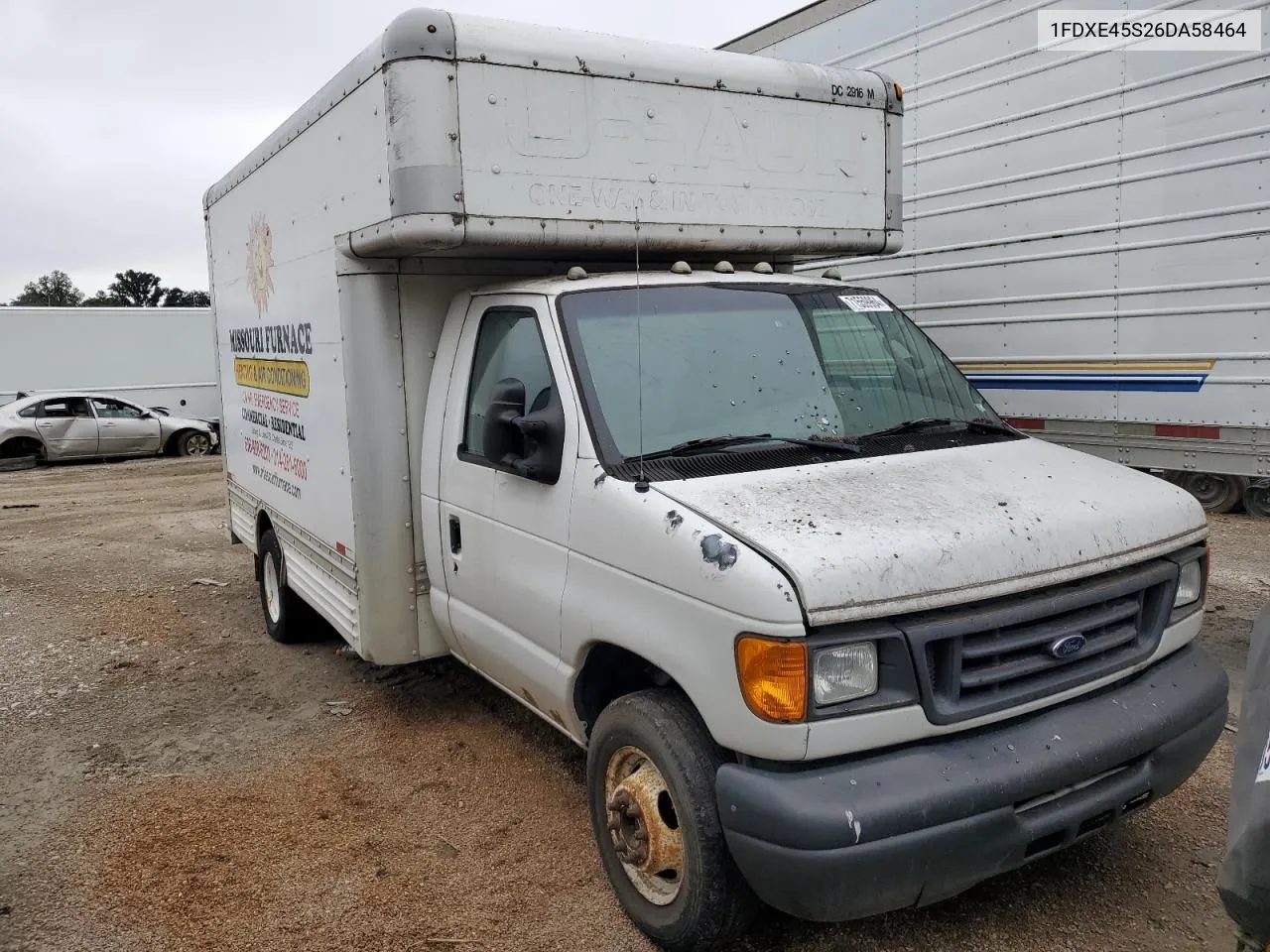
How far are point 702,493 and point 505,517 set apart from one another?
42.1 inches

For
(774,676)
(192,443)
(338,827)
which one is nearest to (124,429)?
(192,443)

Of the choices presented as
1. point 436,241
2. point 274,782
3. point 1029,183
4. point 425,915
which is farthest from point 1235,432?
point 274,782

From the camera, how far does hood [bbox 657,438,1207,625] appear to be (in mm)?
2783

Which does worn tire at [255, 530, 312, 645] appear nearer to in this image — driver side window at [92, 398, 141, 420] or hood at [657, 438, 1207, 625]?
hood at [657, 438, 1207, 625]

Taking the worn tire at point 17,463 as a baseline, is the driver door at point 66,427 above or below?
above

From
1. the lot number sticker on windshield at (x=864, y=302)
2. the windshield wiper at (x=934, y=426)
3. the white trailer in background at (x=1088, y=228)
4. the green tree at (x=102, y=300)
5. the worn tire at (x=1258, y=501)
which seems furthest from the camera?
the green tree at (x=102, y=300)

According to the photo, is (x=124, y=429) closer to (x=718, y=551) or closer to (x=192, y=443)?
(x=192, y=443)

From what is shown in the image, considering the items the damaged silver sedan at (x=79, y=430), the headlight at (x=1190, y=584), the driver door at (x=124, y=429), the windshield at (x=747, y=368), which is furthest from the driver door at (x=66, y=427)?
the headlight at (x=1190, y=584)

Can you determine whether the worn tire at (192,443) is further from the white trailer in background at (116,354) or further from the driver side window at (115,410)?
the white trailer in background at (116,354)

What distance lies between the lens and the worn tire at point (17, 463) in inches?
730

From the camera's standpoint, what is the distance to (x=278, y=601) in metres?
6.70

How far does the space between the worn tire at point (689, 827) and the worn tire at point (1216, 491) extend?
26.8 ft

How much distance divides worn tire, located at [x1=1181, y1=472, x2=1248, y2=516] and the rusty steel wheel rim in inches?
320

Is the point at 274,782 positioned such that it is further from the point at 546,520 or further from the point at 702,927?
the point at 702,927
